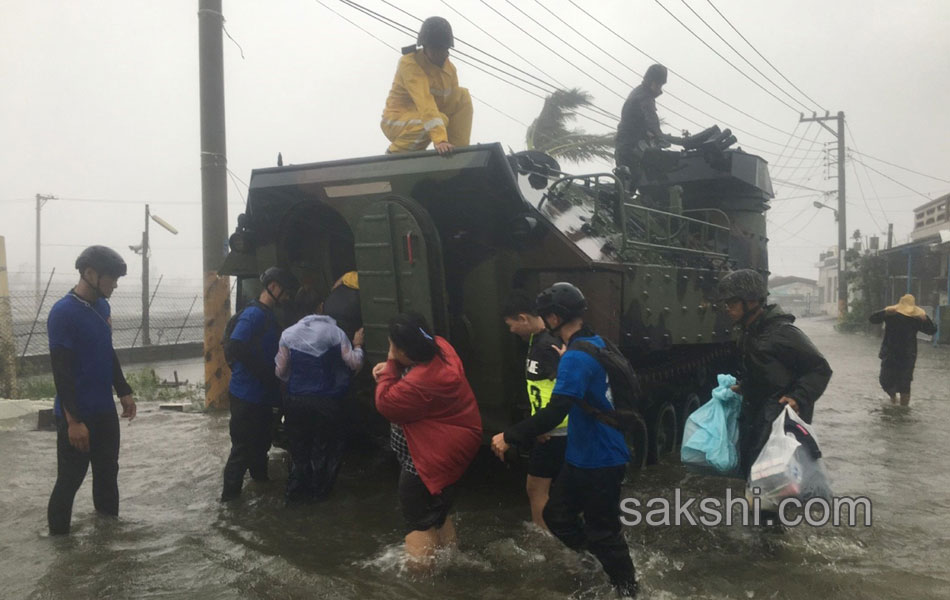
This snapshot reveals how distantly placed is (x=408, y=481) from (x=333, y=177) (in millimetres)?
2475

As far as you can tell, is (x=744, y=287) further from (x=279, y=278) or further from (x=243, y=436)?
(x=243, y=436)

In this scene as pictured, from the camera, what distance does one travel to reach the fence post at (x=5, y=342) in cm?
960

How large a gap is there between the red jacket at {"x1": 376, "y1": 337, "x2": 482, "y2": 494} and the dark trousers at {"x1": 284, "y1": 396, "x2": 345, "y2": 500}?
1.29 m

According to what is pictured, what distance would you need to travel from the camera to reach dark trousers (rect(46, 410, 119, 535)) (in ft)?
14.9

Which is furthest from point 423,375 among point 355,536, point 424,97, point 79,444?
point 424,97

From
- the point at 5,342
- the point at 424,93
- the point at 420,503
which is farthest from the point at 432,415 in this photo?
the point at 5,342

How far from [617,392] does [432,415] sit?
964 millimetres

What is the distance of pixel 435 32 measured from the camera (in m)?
5.79

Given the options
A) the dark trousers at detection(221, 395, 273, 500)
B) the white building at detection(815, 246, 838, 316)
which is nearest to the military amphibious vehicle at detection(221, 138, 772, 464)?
the dark trousers at detection(221, 395, 273, 500)

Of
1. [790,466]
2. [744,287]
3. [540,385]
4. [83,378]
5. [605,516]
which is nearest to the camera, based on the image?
[605,516]

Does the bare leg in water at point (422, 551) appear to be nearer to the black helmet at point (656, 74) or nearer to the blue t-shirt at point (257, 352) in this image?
the blue t-shirt at point (257, 352)

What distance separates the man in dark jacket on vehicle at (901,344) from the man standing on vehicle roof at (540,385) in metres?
7.55

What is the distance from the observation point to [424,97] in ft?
19.0

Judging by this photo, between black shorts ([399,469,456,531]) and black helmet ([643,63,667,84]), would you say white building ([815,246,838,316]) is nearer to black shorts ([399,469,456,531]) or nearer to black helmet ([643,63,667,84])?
black helmet ([643,63,667,84])
